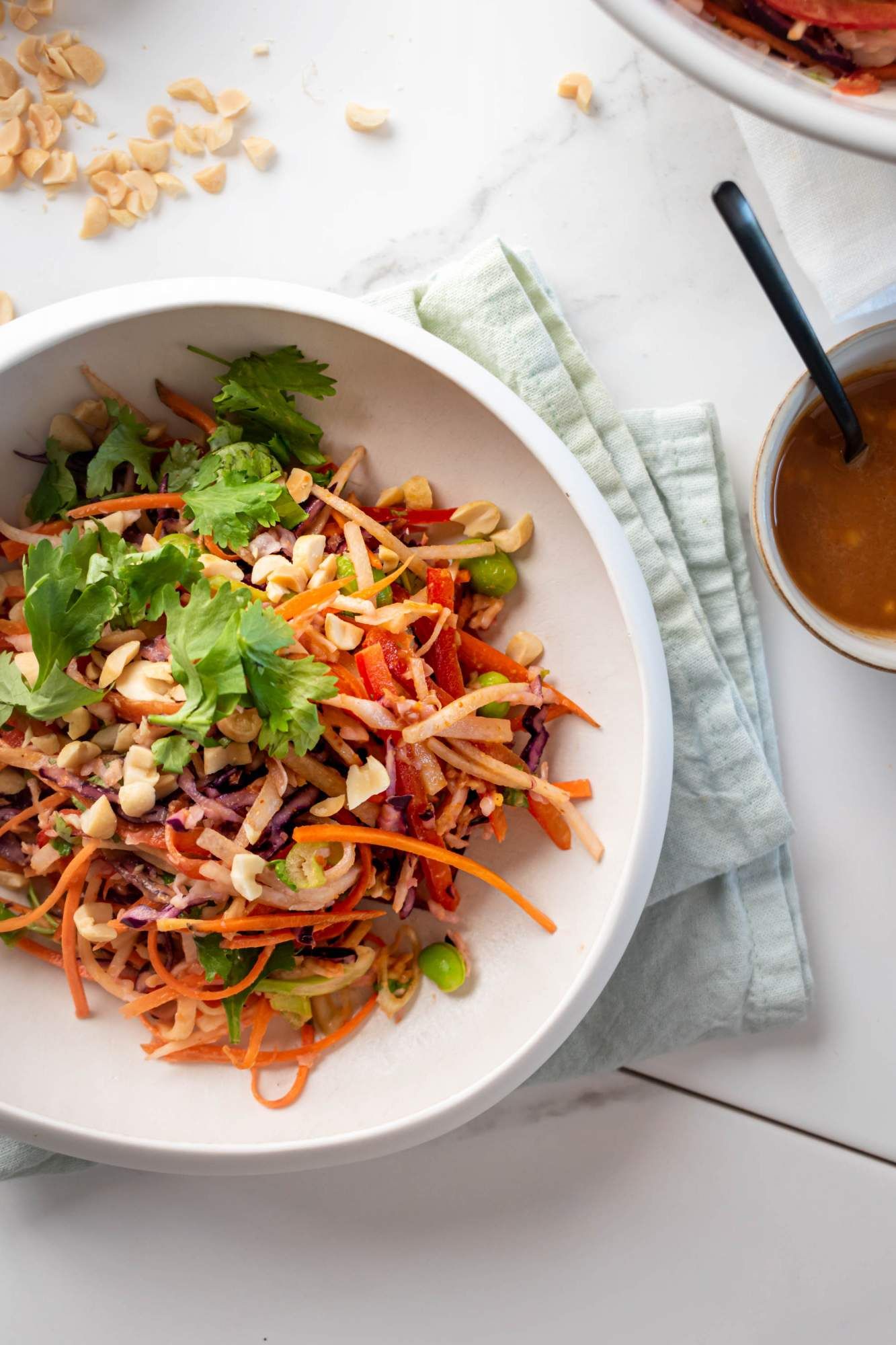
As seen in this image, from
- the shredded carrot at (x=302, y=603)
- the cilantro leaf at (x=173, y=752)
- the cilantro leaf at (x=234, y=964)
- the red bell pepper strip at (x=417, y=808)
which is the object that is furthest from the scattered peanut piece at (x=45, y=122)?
the cilantro leaf at (x=234, y=964)

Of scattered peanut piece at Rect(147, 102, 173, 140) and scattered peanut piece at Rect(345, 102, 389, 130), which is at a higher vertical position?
scattered peanut piece at Rect(345, 102, 389, 130)

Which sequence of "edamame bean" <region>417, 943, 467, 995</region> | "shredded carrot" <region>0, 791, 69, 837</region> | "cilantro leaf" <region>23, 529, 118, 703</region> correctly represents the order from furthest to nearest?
1. "edamame bean" <region>417, 943, 467, 995</region>
2. "shredded carrot" <region>0, 791, 69, 837</region>
3. "cilantro leaf" <region>23, 529, 118, 703</region>

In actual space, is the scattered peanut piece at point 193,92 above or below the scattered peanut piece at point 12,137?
above

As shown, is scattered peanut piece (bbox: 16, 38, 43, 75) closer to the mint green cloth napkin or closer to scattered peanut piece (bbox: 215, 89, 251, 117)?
scattered peanut piece (bbox: 215, 89, 251, 117)

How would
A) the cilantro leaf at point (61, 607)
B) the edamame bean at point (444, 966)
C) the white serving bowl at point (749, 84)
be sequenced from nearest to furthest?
the white serving bowl at point (749, 84) → the cilantro leaf at point (61, 607) → the edamame bean at point (444, 966)

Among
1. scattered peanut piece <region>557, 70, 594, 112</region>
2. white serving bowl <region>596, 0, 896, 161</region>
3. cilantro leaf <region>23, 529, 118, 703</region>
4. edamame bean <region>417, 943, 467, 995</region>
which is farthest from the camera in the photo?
scattered peanut piece <region>557, 70, 594, 112</region>

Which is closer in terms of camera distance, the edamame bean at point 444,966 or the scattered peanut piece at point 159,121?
the edamame bean at point 444,966

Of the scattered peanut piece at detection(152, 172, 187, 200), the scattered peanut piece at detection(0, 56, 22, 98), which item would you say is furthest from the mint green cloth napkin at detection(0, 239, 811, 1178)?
the scattered peanut piece at detection(0, 56, 22, 98)

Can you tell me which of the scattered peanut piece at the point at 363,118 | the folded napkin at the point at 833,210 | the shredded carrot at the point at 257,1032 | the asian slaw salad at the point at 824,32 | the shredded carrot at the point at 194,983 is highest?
the asian slaw salad at the point at 824,32

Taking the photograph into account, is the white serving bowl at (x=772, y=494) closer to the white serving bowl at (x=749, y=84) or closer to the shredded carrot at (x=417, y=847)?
the white serving bowl at (x=749, y=84)
